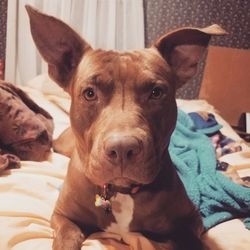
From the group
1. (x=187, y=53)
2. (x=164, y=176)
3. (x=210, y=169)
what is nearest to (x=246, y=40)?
(x=210, y=169)

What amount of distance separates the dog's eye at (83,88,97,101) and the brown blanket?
77 centimetres

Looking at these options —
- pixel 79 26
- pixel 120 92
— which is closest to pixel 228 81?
pixel 79 26

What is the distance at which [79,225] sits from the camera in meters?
1.60

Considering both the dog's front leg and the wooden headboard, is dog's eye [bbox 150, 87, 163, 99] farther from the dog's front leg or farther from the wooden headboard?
the wooden headboard

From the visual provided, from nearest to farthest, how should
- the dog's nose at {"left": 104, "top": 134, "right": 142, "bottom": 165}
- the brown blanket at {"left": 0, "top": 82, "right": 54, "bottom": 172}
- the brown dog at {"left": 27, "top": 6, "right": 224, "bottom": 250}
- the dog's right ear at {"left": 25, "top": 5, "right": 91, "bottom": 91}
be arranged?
the dog's nose at {"left": 104, "top": 134, "right": 142, "bottom": 165} < the brown dog at {"left": 27, "top": 6, "right": 224, "bottom": 250} < the dog's right ear at {"left": 25, "top": 5, "right": 91, "bottom": 91} < the brown blanket at {"left": 0, "top": 82, "right": 54, "bottom": 172}

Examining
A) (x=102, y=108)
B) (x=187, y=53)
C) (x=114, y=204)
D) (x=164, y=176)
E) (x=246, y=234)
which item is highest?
(x=187, y=53)

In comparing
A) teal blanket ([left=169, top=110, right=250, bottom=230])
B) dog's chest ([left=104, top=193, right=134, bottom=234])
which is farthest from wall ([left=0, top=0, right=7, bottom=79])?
dog's chest ([left=104, top=193, right=134, bottom=234])

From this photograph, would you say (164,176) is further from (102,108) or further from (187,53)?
(187,53)

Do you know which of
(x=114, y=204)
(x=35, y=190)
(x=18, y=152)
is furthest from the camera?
(x=18, y=152)

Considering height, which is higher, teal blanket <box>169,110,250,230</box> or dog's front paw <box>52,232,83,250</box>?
dog's front paw <box>52,232,83,250</box>

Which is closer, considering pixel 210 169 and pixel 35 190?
pixel 35 190

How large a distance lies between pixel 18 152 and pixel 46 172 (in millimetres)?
247

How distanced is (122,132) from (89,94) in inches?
11.1

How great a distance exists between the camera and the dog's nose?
1.16 m
